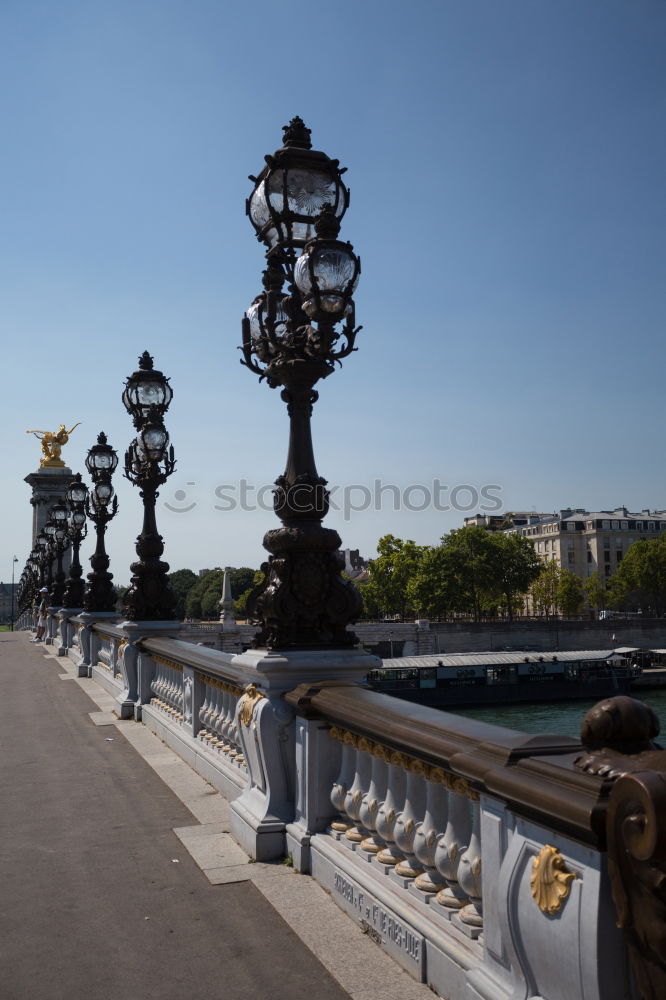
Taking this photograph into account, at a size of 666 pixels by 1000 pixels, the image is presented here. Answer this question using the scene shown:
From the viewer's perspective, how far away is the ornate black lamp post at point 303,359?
602 cm

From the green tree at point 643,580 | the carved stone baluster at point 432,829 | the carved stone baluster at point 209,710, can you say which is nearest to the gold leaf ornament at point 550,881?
the carved stone baluster at point 432,829

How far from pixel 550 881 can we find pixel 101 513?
17.8 m

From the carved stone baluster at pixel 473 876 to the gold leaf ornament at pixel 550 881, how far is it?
744 millimetres

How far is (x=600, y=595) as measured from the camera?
124 m

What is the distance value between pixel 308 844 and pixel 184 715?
4887 mm

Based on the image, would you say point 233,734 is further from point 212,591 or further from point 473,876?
point 212,591

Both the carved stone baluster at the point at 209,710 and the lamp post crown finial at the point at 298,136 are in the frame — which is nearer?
the lamp post crown finial at the point at 298,136

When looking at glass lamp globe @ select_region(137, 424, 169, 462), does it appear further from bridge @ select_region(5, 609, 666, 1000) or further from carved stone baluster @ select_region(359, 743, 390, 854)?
carved stone baluster @ select_region(359, 743, 390, 854)

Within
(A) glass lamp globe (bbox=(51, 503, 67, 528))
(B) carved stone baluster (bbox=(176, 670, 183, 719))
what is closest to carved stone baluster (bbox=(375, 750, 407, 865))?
(B) carved stone baluster (bbox=(176, 670, 183, 719))

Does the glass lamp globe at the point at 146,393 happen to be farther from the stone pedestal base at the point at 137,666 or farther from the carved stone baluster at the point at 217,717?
the carved stone baluster at the point at 217,717

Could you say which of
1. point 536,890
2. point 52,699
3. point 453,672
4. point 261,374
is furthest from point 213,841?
Result: point 453,672

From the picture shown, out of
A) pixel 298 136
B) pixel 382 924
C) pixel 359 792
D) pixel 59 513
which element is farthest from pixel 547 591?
pixel 382 924

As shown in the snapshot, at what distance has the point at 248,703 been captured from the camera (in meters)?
6.36

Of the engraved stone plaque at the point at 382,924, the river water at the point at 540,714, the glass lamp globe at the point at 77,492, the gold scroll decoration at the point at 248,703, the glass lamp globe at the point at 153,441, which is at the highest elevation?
the glass lamp globe at the point at 77,492
